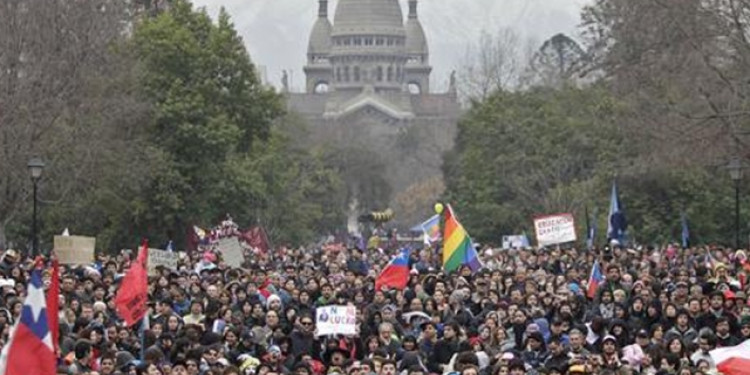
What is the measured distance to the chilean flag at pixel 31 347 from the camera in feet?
53.7

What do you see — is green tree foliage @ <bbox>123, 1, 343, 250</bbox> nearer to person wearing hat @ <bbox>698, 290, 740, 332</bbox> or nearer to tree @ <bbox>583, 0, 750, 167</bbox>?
tree @ <bbox>583, 0, 750, 167</bbox>

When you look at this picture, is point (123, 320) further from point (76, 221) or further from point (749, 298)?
point (76, 221)

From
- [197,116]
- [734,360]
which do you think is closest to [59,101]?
[197,116]

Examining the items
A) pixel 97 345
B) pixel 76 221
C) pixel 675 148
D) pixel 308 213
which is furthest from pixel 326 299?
pixel 308 213

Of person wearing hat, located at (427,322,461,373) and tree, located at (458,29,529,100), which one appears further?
tree, located at (458,29,529,100)

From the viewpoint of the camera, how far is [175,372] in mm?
22594

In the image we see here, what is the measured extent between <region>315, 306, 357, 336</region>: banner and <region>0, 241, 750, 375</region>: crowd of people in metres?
0.15

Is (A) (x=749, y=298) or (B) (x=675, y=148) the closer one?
(A) (x=749, y=298)

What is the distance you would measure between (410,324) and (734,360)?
686cm

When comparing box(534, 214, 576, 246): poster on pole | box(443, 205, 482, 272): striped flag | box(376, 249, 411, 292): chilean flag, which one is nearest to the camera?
box(376, 249, 411, 292): chilean flag

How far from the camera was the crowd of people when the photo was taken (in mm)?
23875

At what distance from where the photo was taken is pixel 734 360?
22719 mm

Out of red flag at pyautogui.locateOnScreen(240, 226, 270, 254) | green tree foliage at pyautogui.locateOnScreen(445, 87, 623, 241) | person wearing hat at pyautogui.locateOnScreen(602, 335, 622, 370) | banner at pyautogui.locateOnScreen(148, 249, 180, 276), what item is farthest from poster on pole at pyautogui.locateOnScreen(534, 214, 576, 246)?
green tree foliage at pyautogui.locateOnScreen(445, 87, 623, 241)

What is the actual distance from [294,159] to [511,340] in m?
95.9
